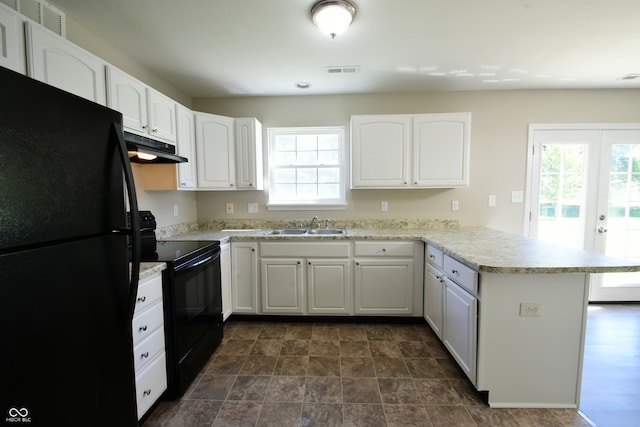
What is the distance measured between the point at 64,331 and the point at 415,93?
11.0 feet

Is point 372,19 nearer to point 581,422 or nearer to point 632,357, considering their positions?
point 581,422

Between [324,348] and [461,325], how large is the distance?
1084mm

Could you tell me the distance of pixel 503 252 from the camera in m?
1.80

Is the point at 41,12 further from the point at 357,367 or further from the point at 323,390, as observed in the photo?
the point at 357,367

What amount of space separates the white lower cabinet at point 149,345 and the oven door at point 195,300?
9cm

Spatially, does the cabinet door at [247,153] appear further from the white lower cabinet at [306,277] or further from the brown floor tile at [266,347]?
the brown floor tile at [266,347]

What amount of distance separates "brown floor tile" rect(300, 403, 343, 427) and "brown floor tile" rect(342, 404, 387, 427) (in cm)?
4

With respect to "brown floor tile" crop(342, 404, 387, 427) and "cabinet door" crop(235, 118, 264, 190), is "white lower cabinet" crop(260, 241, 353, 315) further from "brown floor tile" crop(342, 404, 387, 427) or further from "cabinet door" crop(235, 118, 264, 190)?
"brown floor tile" crop(342, 404, 387, 427)

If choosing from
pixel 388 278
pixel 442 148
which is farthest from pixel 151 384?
pixel 442 148

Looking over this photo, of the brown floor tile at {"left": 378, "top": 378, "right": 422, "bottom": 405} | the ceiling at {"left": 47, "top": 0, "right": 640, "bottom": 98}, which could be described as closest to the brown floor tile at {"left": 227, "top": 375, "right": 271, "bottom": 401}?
the brown floor tile at {"left": 378, "top": 378, "right": 422, "bottom": 405}

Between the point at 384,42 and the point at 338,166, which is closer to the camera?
the point at 384,42

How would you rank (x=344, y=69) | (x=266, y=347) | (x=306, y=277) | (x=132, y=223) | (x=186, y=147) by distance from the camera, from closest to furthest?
(x=132, y=223) < (x=266, y=347) < (x=344, y=69) < (x=186, y=147) < (x=306, y=277)

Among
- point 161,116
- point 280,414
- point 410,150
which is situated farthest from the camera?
point 410,150

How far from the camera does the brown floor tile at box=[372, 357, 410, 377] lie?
Answer: 1917 millimetres
